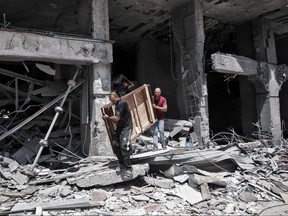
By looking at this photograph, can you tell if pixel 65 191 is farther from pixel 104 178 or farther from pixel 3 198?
pixel 3 198

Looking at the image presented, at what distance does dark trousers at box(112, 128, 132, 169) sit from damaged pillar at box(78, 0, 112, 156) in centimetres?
111

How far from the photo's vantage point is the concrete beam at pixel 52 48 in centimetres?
613

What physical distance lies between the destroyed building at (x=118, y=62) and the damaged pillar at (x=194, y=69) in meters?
0.03

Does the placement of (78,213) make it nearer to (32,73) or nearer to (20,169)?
(20,169)

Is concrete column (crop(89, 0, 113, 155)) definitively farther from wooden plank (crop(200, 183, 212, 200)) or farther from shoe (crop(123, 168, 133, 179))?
wooden plank (crop(200, 183, 212, 200))

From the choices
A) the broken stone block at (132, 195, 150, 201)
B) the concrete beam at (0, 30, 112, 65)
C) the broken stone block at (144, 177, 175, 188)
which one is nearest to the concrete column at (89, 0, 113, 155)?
the concrete beam at (0, 30, 112, 65)

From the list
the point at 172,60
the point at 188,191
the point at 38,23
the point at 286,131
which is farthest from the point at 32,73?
the point at 286,131

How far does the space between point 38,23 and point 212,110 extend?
9747 millimetres

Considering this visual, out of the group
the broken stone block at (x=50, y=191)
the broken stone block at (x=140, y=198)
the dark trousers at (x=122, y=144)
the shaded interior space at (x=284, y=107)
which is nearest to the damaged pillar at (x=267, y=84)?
the shaded interior space at (x=284, y=107)

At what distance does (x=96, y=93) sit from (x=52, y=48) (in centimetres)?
138

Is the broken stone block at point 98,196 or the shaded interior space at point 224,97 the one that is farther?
the shaded interior space at point 224,97

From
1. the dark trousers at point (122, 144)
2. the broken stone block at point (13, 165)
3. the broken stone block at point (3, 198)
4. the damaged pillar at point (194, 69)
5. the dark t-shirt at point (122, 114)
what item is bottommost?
the broken stone block at point (3, 198)

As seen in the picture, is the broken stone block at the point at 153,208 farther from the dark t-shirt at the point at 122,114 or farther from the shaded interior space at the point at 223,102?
the shaded interior space at the point at 223,102

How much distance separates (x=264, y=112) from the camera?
11039mm
